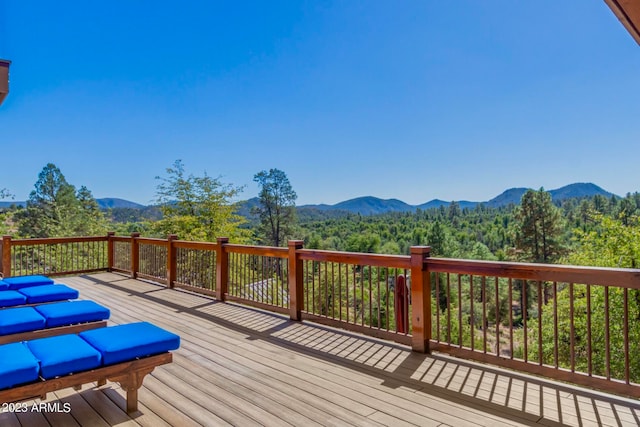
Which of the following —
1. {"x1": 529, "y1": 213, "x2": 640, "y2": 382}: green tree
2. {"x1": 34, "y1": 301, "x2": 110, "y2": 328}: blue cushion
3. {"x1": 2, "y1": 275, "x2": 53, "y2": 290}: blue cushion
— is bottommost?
{"x1": 529, "y1": 213, "x2": 640, "y2": 382}: green tree

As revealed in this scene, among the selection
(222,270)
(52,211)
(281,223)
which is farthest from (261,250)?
(52,211)

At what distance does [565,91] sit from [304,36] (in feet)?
124

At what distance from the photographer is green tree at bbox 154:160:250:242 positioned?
17438mm

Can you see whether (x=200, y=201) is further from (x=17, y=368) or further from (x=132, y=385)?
(x=17, y=368)

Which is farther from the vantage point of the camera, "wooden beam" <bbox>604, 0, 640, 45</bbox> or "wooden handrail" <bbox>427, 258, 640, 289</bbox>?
"wooden handrail" <bbox>427, 258, 640, 289</bbox>

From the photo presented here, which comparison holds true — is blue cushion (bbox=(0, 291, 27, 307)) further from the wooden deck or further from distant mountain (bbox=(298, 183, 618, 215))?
distant mountain (bbox=(298, 183, 618, 215))

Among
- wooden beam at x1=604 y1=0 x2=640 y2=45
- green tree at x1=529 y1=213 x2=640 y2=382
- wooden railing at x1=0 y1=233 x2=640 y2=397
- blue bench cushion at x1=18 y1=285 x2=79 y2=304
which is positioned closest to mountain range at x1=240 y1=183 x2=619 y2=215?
green tree at x1=529 y1=213 x2=640 y2=382

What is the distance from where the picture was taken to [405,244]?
59312 millimetres

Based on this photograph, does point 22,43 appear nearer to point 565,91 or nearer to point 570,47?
point 570,47

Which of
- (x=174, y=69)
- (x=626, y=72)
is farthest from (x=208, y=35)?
(x=626, y=72)

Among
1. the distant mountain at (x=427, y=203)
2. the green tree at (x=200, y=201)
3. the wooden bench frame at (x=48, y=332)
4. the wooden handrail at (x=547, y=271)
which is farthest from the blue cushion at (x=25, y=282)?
the distant mountain at (x=427, y=203)

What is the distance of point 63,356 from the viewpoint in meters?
2.19

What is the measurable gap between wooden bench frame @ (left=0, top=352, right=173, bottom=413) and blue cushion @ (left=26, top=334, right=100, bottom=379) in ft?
0.14

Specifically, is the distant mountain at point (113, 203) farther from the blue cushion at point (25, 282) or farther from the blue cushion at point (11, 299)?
the blue cushion at point (11, 299)
